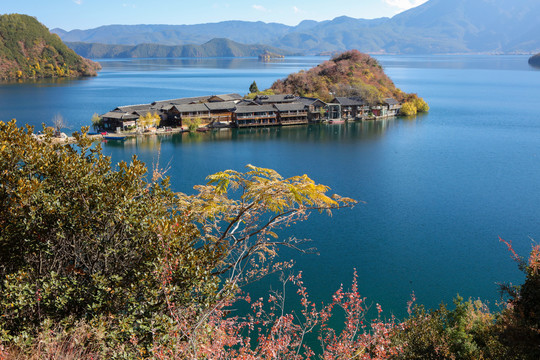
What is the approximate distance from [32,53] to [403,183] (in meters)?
110

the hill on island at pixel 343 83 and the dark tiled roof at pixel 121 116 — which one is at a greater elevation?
the hill on island at pixel 343 83

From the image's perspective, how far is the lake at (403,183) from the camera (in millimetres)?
14594

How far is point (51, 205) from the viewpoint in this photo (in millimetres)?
4770

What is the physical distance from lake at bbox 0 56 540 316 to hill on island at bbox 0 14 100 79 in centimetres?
5021

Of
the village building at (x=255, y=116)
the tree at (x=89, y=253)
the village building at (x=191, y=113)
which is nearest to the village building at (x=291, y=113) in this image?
the village building at (x=255, y=116)

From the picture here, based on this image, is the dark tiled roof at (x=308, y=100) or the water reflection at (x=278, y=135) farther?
the dark tiled roof at (x=308, y=100)

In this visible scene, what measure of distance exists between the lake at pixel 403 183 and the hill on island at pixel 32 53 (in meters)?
50.2

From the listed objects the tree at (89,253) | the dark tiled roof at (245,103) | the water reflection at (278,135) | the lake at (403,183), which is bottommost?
the lake at (403,183)

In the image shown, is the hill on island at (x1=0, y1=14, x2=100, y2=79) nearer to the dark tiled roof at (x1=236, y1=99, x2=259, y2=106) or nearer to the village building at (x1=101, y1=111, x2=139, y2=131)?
the village building at (x1=101, y1=111, x2=139, y2=131)

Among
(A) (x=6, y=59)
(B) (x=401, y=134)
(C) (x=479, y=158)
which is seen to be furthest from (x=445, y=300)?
(A) (x=6, y=59)

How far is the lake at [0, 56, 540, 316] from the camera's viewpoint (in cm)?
1459

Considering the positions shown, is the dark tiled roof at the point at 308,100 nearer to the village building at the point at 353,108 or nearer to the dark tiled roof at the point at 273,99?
the dark tiled roof at the point at 273,99

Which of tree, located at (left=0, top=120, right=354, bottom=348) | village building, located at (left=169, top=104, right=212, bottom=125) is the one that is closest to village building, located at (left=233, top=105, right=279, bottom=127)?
village building, located at (left=169, top=104, right=212, bottom=125)

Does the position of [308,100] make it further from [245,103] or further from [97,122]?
[97,122]
